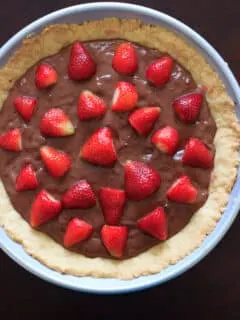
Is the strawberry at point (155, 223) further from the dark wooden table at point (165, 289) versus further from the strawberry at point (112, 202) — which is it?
the dark wooden table at point (165, 289)

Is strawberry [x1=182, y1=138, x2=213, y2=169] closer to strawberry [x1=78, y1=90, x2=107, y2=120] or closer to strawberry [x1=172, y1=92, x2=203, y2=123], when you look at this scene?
strawberry [x1=172, y1=92, x2=203, y2=123]

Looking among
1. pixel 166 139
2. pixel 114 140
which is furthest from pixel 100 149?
pixel 166 139

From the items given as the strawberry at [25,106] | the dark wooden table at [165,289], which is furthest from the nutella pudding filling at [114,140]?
the dark wooden table at [165,289]

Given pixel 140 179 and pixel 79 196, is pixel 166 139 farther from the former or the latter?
pixel 79 196

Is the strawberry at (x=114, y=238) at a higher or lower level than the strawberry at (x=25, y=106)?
lower

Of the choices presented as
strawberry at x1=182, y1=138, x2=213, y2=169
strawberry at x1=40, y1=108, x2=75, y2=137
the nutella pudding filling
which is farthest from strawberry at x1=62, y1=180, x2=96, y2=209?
strawberry at x1=182, y1=138, x2=213, y2=169

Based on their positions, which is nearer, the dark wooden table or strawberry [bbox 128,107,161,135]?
strawberry [bbox 128,107,161,135]
